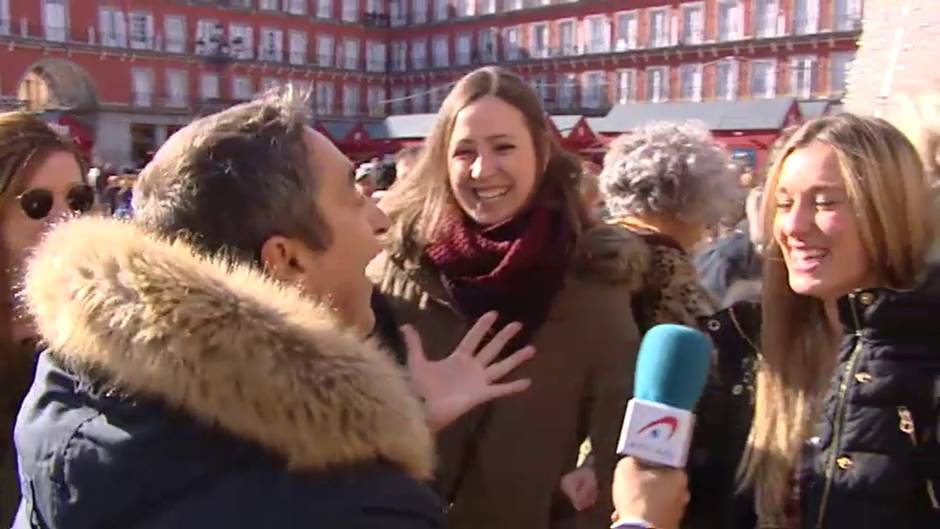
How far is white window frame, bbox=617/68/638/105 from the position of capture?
3341 centimetres

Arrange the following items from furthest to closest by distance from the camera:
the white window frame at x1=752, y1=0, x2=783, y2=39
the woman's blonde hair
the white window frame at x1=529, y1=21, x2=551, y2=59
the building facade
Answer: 1. the white window frame at x1=529, y1=21, x2=551, y2=59
2. the white window frame at x1=752, y1=0, x2=783, y2=39
3. the building facade
4. the woman's blonde hair

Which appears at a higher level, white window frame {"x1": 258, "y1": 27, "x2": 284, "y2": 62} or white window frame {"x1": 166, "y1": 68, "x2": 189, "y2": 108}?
white window frame {"x1": 258, "y1": 27, "x2": 284, "y2": 62}

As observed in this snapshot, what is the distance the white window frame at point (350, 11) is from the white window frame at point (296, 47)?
2548 millimetres

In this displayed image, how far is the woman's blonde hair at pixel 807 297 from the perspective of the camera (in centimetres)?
143

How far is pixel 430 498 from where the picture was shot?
1.02 metres

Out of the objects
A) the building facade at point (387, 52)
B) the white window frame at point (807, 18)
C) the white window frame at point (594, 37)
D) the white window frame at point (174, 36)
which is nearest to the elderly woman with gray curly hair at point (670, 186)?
the building facade at point (387, 52)

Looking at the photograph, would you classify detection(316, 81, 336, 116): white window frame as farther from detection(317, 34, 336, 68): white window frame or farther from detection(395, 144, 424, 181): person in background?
detection(395, 144, 424, 181): person in background

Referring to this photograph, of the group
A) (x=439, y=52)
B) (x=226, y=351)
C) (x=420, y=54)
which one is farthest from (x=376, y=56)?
(x=226, y=351)

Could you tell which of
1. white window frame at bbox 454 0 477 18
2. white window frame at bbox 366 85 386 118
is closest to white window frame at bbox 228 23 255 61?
white window frame at bbox 366 85 386 118

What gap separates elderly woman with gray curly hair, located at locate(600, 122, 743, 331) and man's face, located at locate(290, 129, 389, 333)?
46.5 inches

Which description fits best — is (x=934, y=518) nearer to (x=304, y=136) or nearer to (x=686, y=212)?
(x=304, y=136)

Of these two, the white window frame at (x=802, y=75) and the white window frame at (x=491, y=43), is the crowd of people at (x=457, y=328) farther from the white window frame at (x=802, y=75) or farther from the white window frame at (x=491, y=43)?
the white window frame at (x=491, y=43)

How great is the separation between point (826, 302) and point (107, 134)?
3131 centimetres

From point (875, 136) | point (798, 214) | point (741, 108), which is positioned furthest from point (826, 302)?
point (741, 108)
